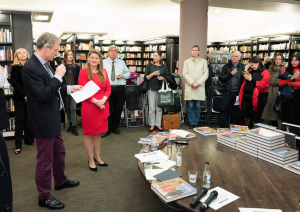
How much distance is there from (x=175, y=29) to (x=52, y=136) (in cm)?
1240

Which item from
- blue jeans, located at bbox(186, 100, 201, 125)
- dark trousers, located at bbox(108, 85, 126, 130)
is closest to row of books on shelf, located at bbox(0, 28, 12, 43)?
dark trousers, located at bbox(108, 85, 126, 130)

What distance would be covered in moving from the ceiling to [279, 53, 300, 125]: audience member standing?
3.08 meters

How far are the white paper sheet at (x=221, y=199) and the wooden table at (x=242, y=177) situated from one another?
33mm

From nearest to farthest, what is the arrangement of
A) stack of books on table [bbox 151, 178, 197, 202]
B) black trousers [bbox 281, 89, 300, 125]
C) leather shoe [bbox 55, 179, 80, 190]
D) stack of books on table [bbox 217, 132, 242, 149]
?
stack of books on table [bbox 151, 178, 197, 202] → stack of books on table [bbox 217, 132, 242, 149] → leather shoe [bbox 55, 179, 80, 190] → black trousers [bbox 281, 89, 300, 125]

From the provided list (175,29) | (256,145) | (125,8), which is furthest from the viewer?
(175,29)

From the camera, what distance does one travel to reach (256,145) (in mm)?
2311

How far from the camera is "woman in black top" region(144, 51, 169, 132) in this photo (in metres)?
5.05

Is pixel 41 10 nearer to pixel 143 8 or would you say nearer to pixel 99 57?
pixel 99 57

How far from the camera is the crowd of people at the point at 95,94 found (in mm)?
2248

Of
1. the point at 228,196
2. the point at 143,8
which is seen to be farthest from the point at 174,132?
the point at 143,8

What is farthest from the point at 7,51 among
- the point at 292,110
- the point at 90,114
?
the point at 292,110

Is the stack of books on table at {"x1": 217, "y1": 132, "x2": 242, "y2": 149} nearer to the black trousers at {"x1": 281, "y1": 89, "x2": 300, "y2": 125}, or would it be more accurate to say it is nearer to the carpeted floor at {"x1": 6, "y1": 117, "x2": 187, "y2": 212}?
the carpeted floor at {"x1": 6, "y1": 117, "x2": 187, "y2": 212}

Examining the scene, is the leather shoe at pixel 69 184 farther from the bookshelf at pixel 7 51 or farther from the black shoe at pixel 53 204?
the bookshelf at pixel 7 51

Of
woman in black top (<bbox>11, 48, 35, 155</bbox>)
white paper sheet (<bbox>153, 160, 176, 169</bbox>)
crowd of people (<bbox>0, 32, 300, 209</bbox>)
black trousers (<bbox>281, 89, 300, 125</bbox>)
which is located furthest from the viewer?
black trousers (<bbox>281, 89, 300, 125</bbox>)
